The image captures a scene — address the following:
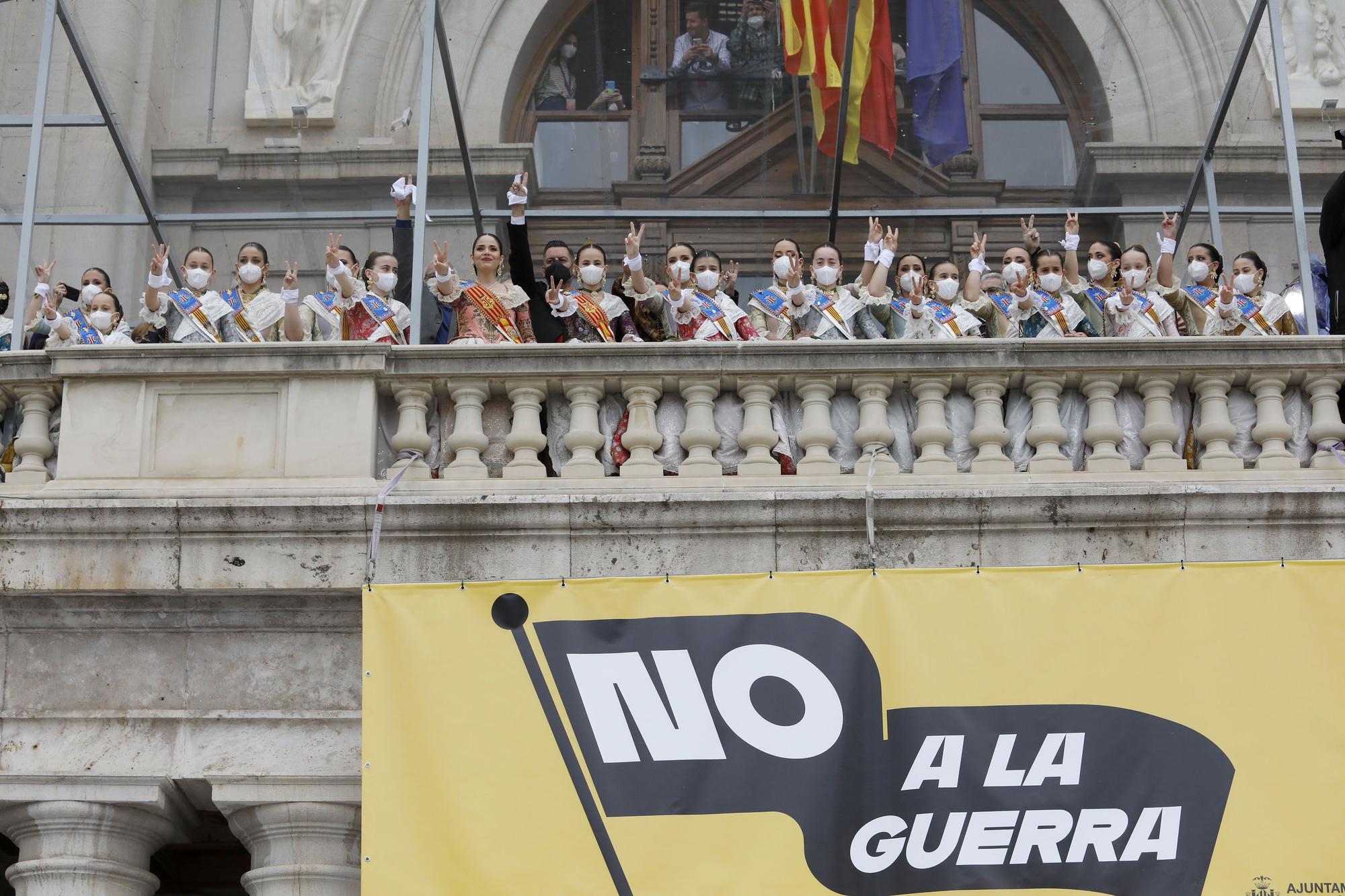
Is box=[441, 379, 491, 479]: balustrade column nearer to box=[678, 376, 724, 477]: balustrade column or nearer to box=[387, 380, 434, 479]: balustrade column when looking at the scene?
box=[387, 380, 434, 479]: balustrade column

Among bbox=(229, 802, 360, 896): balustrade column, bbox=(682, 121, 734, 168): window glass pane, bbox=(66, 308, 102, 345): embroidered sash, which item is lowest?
bbox=(229, 802, 360, 896): balustrade column

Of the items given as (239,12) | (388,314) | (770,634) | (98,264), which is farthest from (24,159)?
(770,634)

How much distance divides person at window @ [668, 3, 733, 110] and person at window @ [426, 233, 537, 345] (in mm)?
4999

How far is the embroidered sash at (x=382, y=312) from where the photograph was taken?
11.0 m

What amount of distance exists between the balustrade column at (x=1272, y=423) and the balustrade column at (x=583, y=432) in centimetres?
356

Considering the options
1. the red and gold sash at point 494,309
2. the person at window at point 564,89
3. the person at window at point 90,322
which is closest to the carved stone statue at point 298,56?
the person at window at point 564,89

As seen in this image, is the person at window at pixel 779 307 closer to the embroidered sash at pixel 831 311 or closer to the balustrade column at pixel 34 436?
the embroidered sash at pixel 831 311

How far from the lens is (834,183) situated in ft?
43.7

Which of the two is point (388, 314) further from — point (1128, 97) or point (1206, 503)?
point (1128, 97)

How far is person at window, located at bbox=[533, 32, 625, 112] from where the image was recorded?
624 inches

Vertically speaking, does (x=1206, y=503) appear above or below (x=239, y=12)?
below

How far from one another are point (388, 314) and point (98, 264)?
4.77 m

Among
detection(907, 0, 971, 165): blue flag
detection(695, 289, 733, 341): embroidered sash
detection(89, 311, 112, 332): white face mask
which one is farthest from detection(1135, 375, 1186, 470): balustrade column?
detection(89, 311, 112, 332): white face mask

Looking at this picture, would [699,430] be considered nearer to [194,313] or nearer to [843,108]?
[194,313]
